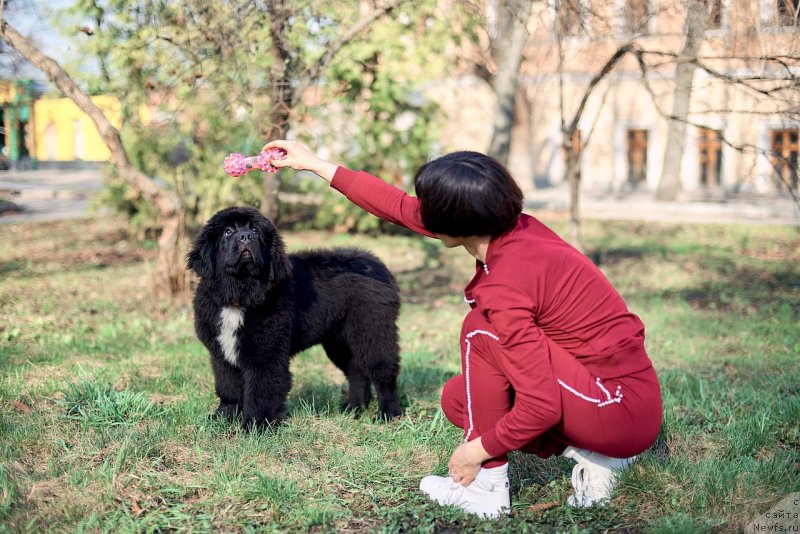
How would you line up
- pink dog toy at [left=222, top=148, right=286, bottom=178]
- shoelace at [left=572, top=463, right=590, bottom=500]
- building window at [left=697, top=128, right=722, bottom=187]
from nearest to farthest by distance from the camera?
shoelace at [left=572, top=463, right=590, bottom=500]
pink dog toy at [left=222, top=148, right=286, bottom=178]
building window at [left=697, top=128, right=722, bottom=187]

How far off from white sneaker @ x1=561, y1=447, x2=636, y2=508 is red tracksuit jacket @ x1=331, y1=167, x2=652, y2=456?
45 centimetres

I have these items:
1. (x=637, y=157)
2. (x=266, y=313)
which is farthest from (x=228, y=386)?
(x=637, y=157)

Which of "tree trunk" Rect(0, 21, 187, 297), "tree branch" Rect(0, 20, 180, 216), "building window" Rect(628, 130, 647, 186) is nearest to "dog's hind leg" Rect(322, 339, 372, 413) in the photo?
"tree trunk" Rect(0, 21, 187, 297)

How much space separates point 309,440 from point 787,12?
17.7 feet

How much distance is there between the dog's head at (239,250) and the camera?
429cm

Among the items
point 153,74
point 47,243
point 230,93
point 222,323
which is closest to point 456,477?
point 222,323

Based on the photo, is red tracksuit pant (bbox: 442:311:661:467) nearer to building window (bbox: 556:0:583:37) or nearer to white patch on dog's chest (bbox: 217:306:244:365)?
white patch on dog's chest (bbox: 217:306:244:365)

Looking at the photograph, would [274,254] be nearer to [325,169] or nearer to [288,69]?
[325,169]

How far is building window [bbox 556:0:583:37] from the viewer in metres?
6.33

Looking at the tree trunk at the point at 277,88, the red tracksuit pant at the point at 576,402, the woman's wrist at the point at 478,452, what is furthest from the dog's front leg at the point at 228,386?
the tree trunk at the point at 277,88

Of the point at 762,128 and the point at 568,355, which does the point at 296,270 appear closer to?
the point at 568,355

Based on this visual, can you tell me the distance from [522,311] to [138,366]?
3540mm

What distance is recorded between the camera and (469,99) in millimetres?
27141

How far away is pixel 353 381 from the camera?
16.6 ft
